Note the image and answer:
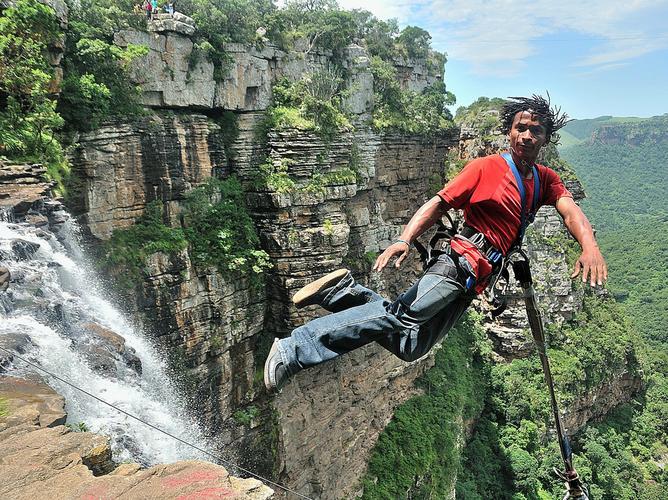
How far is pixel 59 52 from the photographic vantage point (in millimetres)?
8922

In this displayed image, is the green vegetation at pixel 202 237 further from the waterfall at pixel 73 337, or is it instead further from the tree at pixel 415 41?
the tree at pixel 415 41

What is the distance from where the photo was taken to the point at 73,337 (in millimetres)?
7176

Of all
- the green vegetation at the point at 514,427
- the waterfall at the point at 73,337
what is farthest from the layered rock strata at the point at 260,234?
the waterfall at the point at 73,337

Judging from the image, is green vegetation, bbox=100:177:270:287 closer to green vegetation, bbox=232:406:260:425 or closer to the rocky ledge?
green vegetation, bbox=232:406:260:425

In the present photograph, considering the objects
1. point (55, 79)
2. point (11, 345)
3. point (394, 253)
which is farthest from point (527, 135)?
point (55, 79)

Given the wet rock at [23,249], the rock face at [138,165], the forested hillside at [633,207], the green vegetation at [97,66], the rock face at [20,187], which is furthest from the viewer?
the forested hillside at [633,207]

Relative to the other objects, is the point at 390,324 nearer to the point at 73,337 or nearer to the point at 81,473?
the point at 81,473

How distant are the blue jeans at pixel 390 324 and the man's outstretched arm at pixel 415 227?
11.4 inches

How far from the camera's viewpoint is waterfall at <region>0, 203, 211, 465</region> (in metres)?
6.44

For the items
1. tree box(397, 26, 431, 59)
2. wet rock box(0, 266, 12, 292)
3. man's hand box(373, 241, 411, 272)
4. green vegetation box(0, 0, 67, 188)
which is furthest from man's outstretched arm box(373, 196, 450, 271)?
tree box(397, 26, 431, 59)

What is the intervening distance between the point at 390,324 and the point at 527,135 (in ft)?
6.09

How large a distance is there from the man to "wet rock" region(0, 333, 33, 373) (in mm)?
3706

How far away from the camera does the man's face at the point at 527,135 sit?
3.67 m

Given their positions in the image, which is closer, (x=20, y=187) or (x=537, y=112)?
(x=537, y=112)
